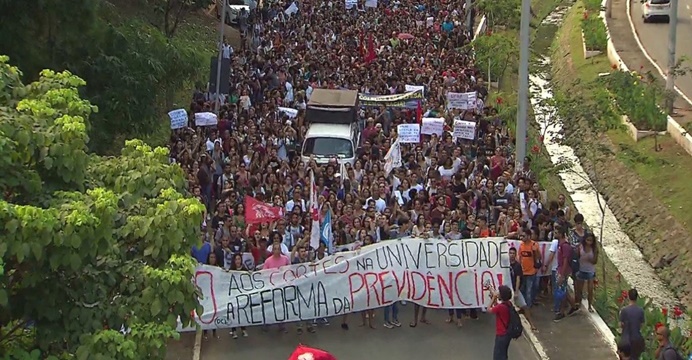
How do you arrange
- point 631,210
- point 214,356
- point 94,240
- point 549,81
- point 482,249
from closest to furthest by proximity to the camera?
point 94,240 < point 214,356 < point 482,249 < point 631,210 < point 549,81

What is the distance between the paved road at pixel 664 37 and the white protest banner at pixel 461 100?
1092 centimetres

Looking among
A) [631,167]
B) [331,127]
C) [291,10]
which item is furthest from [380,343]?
[291,10]

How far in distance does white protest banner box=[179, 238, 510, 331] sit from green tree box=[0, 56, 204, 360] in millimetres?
6198

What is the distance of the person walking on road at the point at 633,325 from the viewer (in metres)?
13.1

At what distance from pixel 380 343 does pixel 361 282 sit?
2.74 ft

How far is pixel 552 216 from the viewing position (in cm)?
1680

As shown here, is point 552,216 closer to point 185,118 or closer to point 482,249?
point 482,249

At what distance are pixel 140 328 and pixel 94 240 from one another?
0.74 m

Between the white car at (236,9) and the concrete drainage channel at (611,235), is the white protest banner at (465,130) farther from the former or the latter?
the white car at (236,9)

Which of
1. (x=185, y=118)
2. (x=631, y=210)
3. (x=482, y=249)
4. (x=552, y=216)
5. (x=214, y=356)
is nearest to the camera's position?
(x=214, y=356)

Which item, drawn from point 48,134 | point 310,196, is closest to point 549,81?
point 310,196

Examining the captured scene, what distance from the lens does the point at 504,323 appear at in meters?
12.8

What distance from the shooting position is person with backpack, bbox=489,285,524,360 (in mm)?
12734

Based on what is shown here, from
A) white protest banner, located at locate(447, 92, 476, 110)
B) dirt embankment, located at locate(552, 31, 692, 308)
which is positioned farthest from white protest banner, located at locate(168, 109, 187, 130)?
dirt embankment, located at locate(552, 31, 692, 308)
